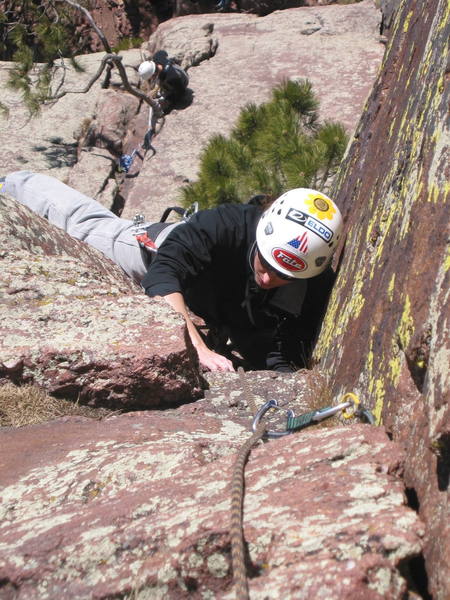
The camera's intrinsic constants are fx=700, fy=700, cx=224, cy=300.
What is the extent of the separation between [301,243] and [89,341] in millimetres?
1271

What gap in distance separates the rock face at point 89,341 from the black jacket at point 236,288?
1.94 ft

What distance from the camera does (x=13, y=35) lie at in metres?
9.52

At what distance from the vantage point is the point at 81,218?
5504 millimetres

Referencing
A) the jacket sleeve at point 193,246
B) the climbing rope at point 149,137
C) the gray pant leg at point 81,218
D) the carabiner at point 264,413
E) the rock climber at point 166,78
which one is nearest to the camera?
the carabiner at point 264,413

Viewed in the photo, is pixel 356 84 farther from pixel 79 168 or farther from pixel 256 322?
pixel 256 322

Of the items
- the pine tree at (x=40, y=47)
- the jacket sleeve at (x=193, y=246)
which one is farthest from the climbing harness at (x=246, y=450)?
the pine tree at (x=40, y=47)

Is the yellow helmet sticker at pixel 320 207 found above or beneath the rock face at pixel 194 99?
above

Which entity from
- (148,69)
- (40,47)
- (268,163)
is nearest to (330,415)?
(268,163)

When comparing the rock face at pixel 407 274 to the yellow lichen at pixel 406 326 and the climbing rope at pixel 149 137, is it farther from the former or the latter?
the climbing rope at pixel 149 137

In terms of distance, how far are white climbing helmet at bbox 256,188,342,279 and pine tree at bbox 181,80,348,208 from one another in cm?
212

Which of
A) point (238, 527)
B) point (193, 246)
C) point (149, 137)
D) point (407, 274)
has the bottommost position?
point (149, 137)

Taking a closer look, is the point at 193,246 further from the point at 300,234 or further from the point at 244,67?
the point at 244,67

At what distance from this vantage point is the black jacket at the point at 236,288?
396cm

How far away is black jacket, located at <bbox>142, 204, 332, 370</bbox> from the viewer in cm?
396
